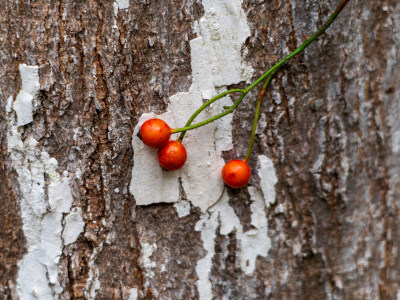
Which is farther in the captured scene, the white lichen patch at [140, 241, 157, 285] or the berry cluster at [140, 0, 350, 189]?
the white lichen patch at [140, 241, 157, 285]

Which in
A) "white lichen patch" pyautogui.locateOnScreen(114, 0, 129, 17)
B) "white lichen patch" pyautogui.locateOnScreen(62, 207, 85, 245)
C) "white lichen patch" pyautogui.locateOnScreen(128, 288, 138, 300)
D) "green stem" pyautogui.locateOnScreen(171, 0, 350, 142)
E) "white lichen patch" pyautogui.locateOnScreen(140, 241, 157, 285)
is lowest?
"white lichen patch" pyautogui.locateOnScreen(128, 288, 138, 300)

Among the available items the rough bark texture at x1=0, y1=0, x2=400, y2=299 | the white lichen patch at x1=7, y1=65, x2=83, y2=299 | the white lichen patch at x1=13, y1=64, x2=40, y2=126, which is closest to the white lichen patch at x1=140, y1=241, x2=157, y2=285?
the rough bark texture at x1=0, y1=0, x2=400, y2=299

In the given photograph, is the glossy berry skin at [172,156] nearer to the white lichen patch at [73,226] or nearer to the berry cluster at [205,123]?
the berry cluster at [205,123]

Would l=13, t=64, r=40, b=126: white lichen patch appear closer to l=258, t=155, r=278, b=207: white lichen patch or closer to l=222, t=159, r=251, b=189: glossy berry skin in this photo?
l=222, t=159, r=251, b=189: glossy berry skin

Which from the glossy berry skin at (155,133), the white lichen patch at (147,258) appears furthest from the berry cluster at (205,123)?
the white lichen patch at (147,258)

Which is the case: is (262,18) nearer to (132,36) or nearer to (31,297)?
(132,36)

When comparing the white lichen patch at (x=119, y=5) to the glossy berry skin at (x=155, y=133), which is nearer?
the glossy berry skin at (x=155, y=133)

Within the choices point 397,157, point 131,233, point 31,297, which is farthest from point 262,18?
point 31,297

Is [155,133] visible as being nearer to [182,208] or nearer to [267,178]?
[182,208]
